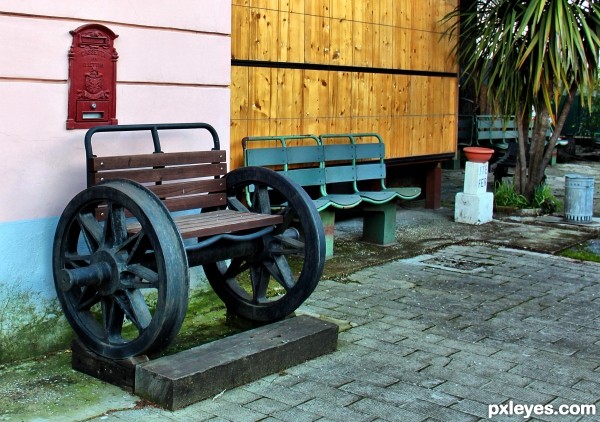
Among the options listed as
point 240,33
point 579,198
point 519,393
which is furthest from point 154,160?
point 579,198

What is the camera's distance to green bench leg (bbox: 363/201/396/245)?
8.10m

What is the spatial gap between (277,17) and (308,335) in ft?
11.7

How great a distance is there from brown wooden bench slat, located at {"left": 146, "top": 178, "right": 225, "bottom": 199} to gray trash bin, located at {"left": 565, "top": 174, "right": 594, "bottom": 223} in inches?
228

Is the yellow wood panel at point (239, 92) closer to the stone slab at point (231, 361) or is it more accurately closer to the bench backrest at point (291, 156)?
the bench backrest at point (291, 156)

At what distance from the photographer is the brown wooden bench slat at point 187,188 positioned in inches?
196

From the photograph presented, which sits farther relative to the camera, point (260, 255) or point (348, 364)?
point (260, 255)

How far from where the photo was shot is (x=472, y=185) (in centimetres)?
962

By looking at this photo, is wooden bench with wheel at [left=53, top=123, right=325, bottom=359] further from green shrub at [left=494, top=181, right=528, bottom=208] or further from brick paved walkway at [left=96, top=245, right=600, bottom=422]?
green shrub at [left=494, top=181, right=528, bottom=208]

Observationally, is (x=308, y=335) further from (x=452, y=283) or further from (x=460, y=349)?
(x=452, y=283)

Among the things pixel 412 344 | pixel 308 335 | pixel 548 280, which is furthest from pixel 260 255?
pixel 548 280

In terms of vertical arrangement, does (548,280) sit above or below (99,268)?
below

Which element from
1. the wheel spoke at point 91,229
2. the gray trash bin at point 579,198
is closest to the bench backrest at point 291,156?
the wheel spoke at point 91,229

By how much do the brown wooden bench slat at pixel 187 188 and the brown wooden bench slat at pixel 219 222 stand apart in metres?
0.16

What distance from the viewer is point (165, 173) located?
501 cm
